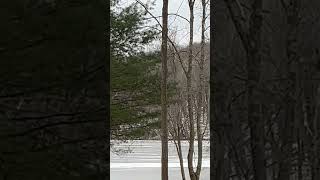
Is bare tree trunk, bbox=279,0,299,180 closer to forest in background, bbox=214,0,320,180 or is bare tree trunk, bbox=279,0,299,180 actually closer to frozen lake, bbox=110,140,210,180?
forest in background, bbox=214,0,320,180

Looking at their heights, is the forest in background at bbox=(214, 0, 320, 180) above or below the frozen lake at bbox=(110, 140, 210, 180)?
above

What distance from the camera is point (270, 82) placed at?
0.58 m

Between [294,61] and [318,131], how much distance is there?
0.29 ft

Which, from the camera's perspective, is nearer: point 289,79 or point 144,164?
point 289,79

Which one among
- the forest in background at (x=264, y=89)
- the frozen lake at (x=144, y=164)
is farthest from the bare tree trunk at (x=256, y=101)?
the frozen lake at (x=144, y=164)

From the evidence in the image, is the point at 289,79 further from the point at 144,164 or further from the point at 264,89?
the point at 144,164

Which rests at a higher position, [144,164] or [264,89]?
[264,89]

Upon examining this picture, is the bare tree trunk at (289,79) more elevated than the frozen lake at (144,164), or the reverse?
the bare tree trunk at (289,79)

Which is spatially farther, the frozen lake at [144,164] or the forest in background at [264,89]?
the frozen lake at [144,164]

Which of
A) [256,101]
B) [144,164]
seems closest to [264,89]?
[256,101]

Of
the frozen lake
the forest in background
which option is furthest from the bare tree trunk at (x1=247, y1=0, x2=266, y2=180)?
the frozen lake

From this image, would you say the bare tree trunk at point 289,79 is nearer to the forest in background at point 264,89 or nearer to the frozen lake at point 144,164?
the forest in background at point 264,89

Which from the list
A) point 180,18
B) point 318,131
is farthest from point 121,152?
point 318,131

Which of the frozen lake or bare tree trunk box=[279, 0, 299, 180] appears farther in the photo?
the frozen lake
